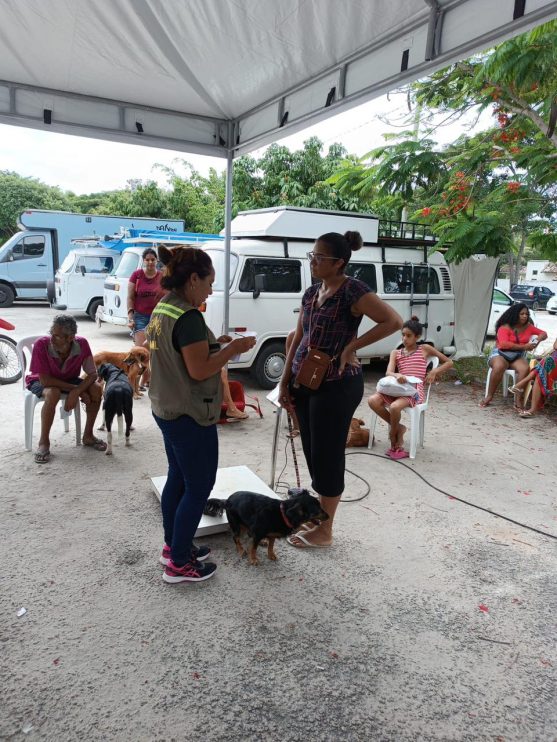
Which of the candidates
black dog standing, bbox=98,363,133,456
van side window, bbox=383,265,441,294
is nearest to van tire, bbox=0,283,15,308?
van side window, bbox=383,265,441,294

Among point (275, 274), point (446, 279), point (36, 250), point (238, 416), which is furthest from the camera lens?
point (36, 250)

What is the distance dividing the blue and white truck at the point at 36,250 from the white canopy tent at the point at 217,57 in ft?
40.4

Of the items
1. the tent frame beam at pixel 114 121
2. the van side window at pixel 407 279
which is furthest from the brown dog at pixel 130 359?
the van side window at pixel 407 279

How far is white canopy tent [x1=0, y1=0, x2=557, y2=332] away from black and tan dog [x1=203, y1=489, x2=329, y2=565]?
2729 mm

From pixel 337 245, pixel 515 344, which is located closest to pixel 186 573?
pixel 337 245

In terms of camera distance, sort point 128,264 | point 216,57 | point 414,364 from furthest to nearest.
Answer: point 128,264 < point 414,364 < point 216,57

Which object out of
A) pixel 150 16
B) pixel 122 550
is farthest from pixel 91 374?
pixel 150 16

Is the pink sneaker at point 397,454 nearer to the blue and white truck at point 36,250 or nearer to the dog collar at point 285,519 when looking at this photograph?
the dog collar at point 285,519

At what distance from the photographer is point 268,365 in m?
7.45

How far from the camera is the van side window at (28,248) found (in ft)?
53.4

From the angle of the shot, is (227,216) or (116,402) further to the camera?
(227,216)

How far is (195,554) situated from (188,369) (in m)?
1.28

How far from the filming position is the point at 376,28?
3.20 meters

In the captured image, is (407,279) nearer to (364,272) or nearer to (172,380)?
(364,272)
